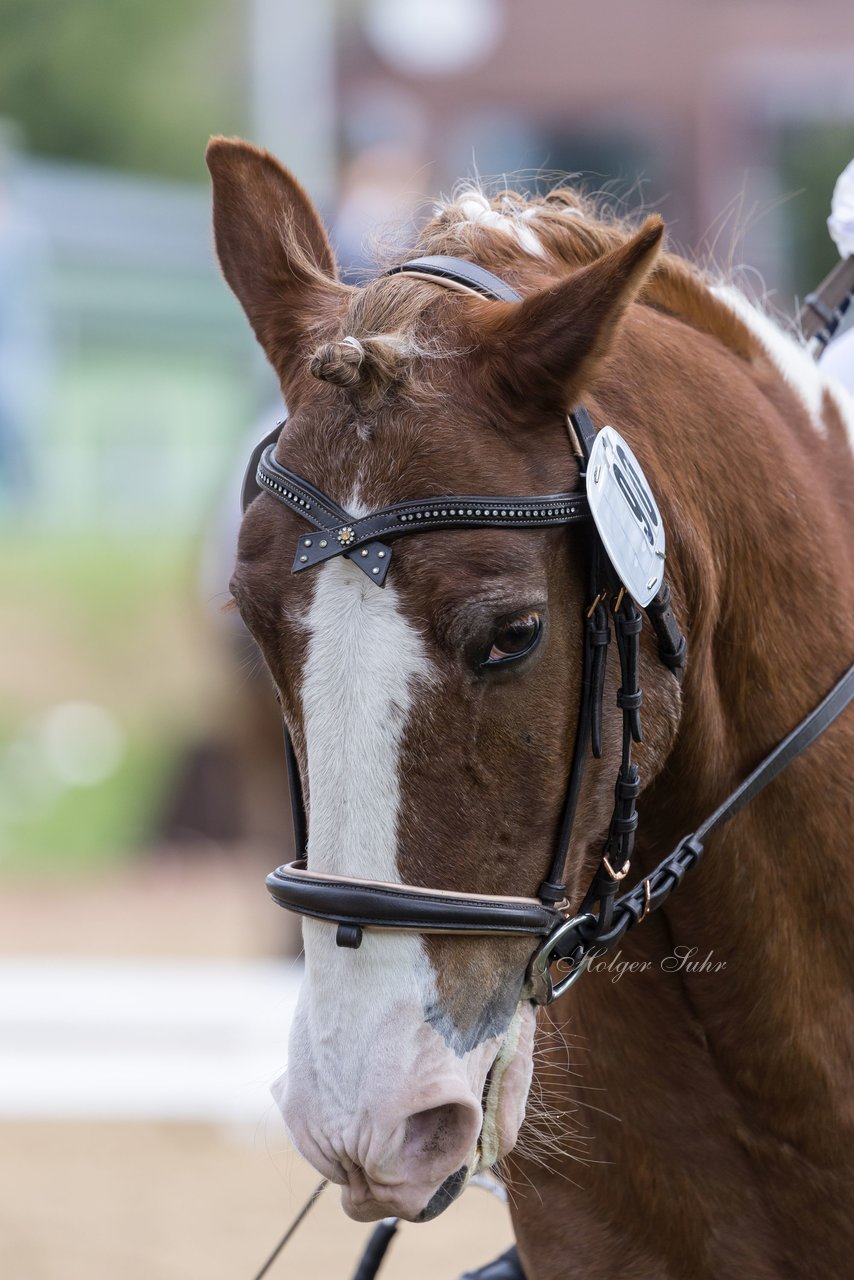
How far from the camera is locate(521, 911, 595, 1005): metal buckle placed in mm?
1919

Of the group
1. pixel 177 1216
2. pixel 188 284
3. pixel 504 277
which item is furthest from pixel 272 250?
pixel 188 284

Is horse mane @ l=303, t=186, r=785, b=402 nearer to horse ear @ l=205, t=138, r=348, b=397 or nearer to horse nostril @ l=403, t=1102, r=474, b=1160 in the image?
horse ear @ l=205, t=138, r=348, b=397

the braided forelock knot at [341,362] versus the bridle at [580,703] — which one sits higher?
the braided forelock knot at [341,362]

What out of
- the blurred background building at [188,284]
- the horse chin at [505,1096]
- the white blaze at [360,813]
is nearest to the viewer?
the white blaze at [360,813]

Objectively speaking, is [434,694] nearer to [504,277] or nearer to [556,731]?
[556,731]

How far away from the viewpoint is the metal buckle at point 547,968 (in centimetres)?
192

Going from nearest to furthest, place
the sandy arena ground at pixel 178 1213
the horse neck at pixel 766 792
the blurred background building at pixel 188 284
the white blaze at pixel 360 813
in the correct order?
the white blaze at pixel 360 813 → the horse neck at pixel 766 792 → the sandy arena ground at pixel 178 1213 → the blurred background building at pixel 188 284

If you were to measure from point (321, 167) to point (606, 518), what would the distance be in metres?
11.5

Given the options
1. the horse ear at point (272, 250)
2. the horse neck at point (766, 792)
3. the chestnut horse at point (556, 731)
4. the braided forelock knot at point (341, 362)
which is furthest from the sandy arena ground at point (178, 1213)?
the braided forelock knot at point (341, 362)

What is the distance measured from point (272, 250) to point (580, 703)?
836 mm

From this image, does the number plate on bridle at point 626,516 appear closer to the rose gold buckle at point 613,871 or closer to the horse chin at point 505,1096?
the rose gold buckle at point 613,871

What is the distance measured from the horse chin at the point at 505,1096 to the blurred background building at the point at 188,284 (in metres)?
1.19

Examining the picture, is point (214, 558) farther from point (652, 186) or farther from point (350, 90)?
point (350, 90)

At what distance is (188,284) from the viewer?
15.3 metres
